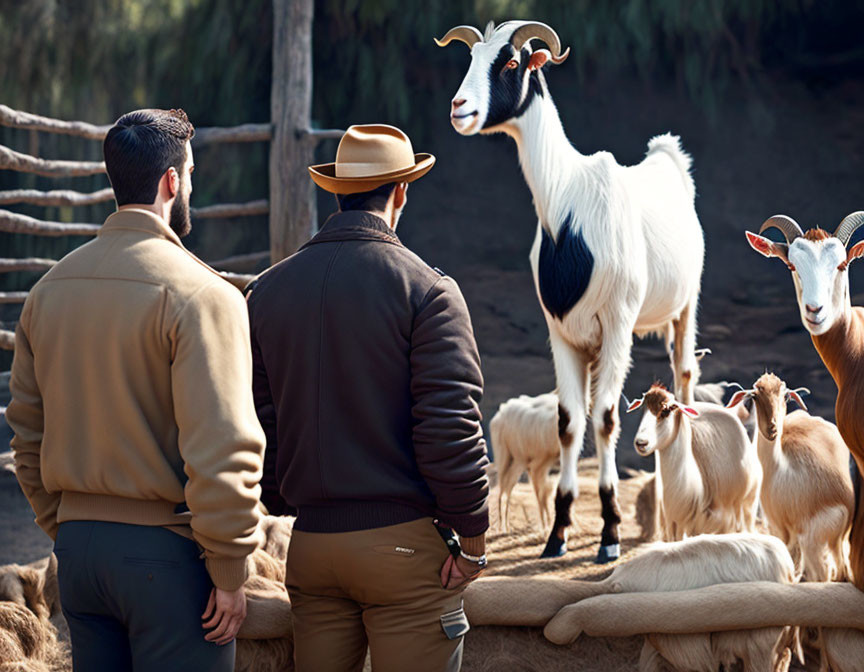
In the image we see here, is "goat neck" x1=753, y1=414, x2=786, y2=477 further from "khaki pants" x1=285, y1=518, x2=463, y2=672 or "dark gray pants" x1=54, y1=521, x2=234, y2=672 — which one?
"dark gray pants" x1=54, y1=521, x2=234, y2=672

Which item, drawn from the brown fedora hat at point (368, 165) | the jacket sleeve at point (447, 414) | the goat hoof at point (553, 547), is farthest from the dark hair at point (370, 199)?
the goat hoof at point (553, 547)

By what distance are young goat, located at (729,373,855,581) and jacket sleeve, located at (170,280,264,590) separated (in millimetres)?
2665

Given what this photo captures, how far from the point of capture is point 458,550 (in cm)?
259

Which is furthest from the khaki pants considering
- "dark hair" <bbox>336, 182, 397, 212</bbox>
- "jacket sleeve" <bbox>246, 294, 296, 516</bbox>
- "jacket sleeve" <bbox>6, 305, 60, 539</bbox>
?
"dark hair" <bbox>336, 182, 397, 212</bbox>

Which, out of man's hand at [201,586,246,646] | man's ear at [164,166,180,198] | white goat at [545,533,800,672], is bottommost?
white goat at [545,533,800,672]

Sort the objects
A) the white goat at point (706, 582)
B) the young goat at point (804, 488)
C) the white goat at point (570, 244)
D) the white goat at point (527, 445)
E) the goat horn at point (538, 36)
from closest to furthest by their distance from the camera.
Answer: the white goat at point (706, 582) < the young goat at point (804, 488) < the goat horn at point (538, 36) < the white goat at point (570, 244) < the white goat at point (527, 445)

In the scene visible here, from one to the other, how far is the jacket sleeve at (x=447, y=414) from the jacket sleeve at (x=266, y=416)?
0.49m

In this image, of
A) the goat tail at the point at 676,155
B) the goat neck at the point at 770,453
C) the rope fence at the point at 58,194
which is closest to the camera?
the goat neck at the point at 770,453

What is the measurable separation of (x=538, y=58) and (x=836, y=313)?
70.2 inches

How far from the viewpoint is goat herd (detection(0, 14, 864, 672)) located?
11.9 ft

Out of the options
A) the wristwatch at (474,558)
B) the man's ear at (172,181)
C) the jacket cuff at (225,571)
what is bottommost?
the wristwatch at (474,558)

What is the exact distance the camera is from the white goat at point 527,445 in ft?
17.5

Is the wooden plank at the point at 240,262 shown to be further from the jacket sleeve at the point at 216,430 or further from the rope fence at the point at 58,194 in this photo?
the jacket sleeve at the point at 216,430

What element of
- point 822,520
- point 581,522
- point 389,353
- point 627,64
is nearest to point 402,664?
point 389,353
